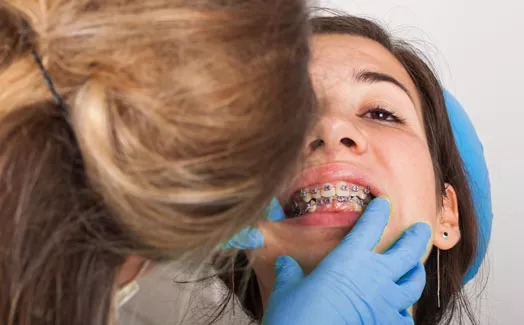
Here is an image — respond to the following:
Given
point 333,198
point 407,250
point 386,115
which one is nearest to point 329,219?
point 333,198

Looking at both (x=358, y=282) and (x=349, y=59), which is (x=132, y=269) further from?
(x=349, y=59)

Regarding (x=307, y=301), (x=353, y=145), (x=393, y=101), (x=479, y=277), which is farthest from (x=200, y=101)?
(x=479, y=277)

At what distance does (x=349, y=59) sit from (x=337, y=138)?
0.19 meters

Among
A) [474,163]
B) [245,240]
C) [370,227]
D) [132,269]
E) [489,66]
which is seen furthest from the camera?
[489,66]

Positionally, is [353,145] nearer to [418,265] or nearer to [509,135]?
[418,265]

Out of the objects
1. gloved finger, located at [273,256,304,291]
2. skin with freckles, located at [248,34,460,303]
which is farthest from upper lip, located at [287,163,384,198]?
gloved finger, located at [273,256,304,291]

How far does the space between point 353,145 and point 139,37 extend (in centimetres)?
62

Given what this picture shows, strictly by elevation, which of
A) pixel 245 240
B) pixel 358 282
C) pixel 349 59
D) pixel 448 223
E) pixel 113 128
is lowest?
pixel 448 223

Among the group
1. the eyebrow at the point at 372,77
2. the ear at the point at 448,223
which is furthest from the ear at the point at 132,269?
the ear at the point at 448,223

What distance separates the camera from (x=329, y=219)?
1066mm

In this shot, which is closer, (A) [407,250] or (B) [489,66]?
(A) [407,250]

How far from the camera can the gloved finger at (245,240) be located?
729 mm

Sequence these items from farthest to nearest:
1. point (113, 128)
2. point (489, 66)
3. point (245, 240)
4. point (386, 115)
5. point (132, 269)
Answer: point (489, 66)
point (386, 115)
point (245, 240)
point (132, 269)
point (113, 128)

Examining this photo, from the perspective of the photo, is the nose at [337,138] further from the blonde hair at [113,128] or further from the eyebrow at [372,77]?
the blonde hair at [113,128]
